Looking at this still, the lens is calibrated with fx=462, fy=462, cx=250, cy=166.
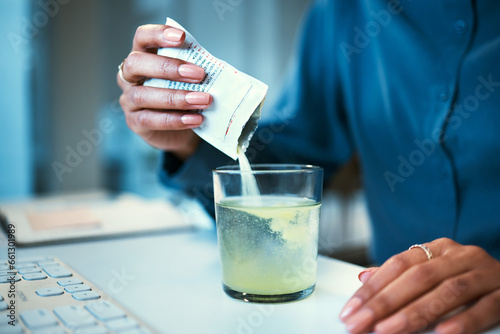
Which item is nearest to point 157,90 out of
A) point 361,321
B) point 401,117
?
point 361,321

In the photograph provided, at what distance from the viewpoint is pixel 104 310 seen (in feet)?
1.59

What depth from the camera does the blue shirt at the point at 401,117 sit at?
2.96ft

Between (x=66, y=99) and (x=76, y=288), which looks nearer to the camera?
(x=76, y=288)

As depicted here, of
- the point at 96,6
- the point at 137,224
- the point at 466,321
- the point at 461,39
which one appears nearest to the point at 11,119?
the point at 96,6

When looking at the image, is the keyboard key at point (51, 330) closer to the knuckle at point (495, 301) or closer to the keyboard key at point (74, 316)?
the keyboard key at point (74, 316)

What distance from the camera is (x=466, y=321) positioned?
0.44 meters

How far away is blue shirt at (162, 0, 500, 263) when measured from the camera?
0.90 meters

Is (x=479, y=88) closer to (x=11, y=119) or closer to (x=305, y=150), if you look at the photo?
(x=305, y=150)

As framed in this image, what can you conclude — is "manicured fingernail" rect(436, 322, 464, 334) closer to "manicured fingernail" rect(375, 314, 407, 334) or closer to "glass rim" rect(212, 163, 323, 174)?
"manicured fingernail" rect(375, 314, 407, 334)

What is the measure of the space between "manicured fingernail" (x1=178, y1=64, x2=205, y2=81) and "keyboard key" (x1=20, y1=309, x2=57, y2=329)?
0.33 metres

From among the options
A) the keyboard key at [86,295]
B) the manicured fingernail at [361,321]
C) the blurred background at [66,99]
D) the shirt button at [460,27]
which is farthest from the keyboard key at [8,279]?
the blurred background at [66,99]

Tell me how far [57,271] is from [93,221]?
36 centimetres

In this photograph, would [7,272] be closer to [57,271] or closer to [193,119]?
[57,271]

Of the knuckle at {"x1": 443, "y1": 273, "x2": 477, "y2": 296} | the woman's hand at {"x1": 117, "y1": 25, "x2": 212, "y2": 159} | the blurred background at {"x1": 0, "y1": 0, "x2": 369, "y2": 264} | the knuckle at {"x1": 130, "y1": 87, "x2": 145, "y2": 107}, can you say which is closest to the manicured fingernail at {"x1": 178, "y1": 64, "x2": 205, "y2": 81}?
the woman's hand at {"x1": 117, "y1": 25, "x2": 212, "y2": 159}
